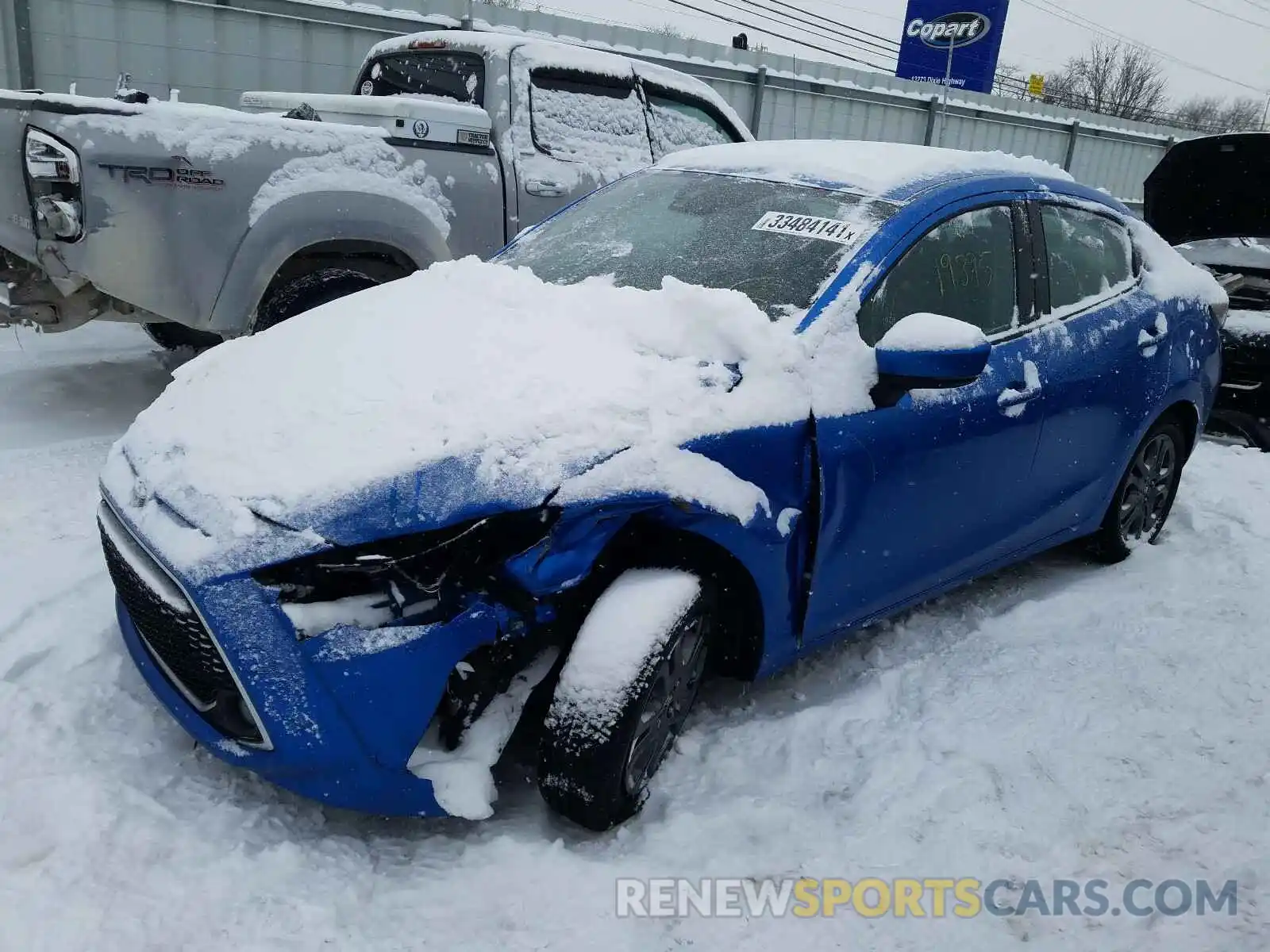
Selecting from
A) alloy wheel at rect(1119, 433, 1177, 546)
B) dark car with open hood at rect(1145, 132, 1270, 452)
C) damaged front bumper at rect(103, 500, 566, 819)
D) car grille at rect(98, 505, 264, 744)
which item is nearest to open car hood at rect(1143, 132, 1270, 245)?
dark car with open hood at rect(1145, 132, 1270, 452)

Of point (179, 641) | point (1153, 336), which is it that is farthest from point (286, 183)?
point (1153, 336)

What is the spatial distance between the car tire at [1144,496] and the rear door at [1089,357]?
7.1 inches

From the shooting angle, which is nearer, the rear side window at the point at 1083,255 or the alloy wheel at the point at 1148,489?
the rear side window at the point at 1083,255

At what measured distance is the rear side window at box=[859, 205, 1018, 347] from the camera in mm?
2883

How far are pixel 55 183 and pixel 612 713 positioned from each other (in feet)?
11.5

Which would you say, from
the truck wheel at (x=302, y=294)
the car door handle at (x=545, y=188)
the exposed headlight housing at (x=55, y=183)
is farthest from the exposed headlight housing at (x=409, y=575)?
the car door handle at (x=545, y=188)

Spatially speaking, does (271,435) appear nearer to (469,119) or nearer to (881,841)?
(881,841)

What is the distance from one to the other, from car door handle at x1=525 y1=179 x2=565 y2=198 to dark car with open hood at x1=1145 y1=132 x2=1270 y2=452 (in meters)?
4.12

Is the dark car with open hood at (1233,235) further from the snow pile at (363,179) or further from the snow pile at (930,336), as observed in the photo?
the snow pile at (363,179)

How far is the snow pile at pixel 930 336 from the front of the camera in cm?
266

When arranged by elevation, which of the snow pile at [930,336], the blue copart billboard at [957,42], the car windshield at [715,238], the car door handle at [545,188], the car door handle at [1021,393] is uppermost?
the blue copart billboard at [957,42]

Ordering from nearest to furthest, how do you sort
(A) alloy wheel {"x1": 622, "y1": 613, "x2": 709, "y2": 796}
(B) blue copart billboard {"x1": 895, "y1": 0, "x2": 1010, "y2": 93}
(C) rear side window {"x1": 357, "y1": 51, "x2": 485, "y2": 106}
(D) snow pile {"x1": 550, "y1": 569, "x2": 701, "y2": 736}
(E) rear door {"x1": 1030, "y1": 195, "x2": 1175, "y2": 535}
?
(D) snow pile {"x1": 550, "y1": 569, "x2": 701, "y2": 736}
(A) alloy wheel {"x1": 622, "y1": 613, "x2": 709, "y2": 796}
(E) rear door {"x1": 1030, "y1": 195, "x2": 1175, "y2": 535}
(C) rear side window {"x1": 357, "y1": 51, "x2": 485, "y2": 106}
(B) blue copart billboard {"x1": 895, "y1": 0, "x2": 1010, "y2": 93}

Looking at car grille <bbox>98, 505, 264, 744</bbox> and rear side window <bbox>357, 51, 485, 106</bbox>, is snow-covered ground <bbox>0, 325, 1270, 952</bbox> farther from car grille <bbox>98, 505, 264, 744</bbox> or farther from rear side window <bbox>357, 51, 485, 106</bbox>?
rear side window <bbox>357, 51, 485, 106</bbox>

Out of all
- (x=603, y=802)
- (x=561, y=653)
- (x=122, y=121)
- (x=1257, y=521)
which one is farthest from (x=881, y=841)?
(x=122, y=121)
